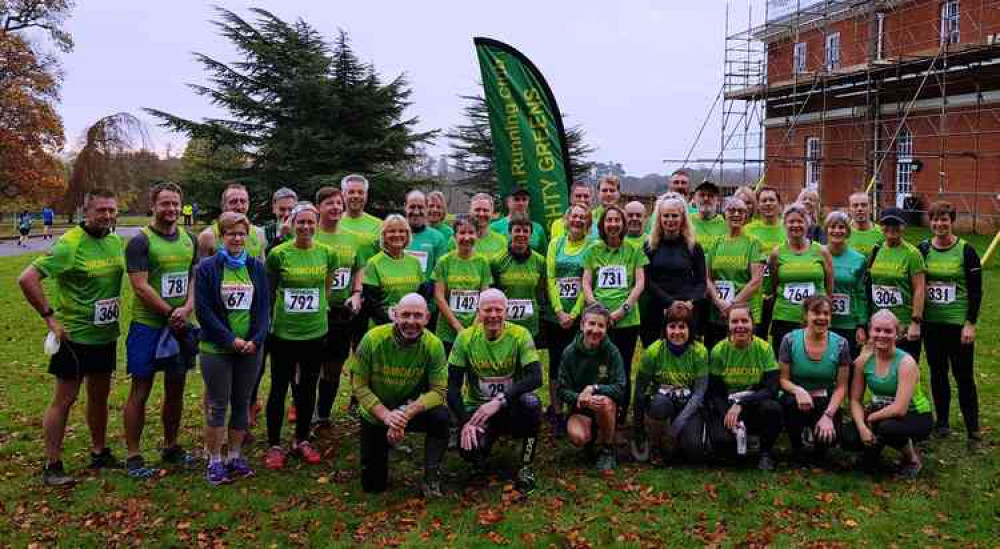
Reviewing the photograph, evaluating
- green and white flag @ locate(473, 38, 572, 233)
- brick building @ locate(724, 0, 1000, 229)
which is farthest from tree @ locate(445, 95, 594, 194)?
green and white flag @ locate(473, 38, 572, 233)

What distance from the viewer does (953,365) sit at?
18.9 ft

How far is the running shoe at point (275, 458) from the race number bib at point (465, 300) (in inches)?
63.9

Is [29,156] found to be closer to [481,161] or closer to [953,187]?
[481,161]

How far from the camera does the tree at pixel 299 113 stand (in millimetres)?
20766

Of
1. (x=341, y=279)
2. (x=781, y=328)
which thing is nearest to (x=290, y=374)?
(x=341, y=279)

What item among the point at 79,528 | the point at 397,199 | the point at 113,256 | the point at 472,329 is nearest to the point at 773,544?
the point at 472,329

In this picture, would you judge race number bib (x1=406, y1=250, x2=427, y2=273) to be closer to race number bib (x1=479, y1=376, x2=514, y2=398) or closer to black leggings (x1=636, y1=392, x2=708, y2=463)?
race number bib (x1=479, y1=376, x2=514, y2=398)

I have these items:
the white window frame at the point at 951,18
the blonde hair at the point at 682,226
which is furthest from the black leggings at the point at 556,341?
the white window frame at the point at 951,18

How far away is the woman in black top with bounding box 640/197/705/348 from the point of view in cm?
564

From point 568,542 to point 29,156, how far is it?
126 feet

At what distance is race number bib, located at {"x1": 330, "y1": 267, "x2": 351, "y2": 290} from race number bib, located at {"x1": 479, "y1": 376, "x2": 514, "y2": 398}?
4.55 ft

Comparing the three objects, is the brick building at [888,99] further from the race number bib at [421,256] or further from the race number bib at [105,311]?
the race number bib at [105,311]

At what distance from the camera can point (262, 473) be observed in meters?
5.25

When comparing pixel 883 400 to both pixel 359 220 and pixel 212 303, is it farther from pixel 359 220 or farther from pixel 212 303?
pixel 212 303
